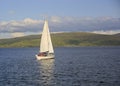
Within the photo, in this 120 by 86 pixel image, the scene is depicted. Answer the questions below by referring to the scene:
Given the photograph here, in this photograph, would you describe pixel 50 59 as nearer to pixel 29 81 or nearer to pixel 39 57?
pixel 39 57

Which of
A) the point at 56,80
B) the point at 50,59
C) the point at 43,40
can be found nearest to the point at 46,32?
the point at 43,40

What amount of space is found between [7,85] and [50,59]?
62.2m

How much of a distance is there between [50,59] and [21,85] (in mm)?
62382

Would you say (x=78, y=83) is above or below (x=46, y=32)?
below

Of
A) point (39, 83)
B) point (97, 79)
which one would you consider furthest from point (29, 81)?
point (97, 79)

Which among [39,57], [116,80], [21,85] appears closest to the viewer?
[21,85]

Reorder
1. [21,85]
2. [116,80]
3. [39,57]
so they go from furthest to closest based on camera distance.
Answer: [39,57]
[116,80]
[21,85]

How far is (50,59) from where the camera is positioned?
112312 millimetres

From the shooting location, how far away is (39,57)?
364 feet

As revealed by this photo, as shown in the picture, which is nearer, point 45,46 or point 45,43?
point 45,43

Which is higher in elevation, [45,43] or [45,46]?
[45,43]

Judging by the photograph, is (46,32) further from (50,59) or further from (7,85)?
(7,85)

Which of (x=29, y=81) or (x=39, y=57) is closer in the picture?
(x=29, y=81)

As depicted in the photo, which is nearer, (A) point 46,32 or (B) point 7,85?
(B) point 7,85
